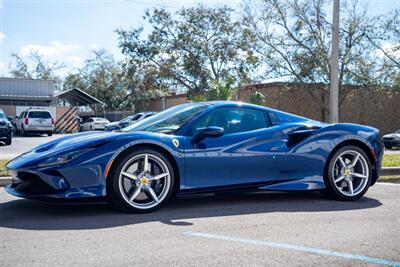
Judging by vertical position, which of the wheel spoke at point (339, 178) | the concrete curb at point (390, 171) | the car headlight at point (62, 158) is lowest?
the concrete curb at point (390, 171)

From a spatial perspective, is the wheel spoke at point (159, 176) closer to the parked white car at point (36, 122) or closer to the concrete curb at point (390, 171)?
the concrete curb at point (390, 171)

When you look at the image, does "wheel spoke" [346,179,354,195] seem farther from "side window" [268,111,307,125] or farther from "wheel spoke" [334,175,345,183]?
"side window" [268,111,307,125]

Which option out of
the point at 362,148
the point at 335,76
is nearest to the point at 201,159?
the point at 362,148

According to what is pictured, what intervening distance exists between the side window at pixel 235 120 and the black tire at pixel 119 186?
2.16 feet

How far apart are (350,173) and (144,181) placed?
2.80 meters

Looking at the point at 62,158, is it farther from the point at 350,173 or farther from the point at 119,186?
the point at 350,173

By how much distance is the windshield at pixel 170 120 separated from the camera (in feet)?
17.6

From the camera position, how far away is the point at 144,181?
196 inches

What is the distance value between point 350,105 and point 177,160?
25.2 m

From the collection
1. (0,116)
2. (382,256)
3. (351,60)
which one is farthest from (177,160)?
(351,60)

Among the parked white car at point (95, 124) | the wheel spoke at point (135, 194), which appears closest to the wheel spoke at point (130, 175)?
the wheel spoke at point (135, 194)

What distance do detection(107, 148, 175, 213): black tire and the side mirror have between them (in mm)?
427

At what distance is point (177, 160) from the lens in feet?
16.8

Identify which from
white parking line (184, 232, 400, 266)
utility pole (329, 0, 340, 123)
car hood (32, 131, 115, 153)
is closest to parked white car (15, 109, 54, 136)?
utility pole (329, 0, 340, 123)
